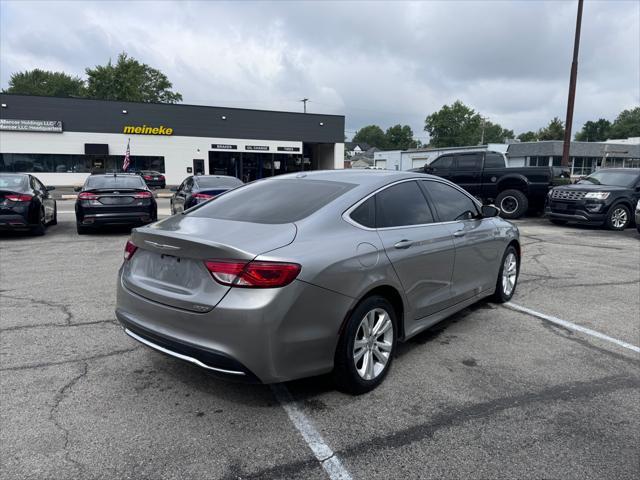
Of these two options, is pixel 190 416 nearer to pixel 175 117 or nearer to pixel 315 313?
pixel 315 313

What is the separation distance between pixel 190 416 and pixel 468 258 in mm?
2993

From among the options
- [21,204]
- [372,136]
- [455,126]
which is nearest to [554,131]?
[455,126]

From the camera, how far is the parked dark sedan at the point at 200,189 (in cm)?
1098

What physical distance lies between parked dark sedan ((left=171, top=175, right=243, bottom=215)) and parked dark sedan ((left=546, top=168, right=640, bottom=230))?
9.25 m

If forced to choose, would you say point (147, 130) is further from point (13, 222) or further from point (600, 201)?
point (600, 201)

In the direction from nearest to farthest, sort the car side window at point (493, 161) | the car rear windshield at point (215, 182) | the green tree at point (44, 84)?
the car rear windshield at point (215, 182) → the car side window at point (493, 161) → the green tree at point (44, 84)

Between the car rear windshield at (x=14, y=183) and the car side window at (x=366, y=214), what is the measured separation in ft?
30.1

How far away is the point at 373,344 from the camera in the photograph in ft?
11.4

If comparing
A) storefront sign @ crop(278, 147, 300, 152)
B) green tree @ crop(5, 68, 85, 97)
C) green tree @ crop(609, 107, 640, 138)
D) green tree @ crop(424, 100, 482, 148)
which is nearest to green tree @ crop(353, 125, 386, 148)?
green tree @ crop(424, 100, 482, 148)

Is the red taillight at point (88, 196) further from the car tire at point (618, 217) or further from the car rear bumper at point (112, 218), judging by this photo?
the car tire at point (618, 217)

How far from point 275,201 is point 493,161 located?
13.5 m

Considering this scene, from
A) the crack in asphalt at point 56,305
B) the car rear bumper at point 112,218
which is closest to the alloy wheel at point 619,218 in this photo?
the car rear bumper at point 112,218

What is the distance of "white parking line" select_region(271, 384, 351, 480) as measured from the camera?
8.40 ft

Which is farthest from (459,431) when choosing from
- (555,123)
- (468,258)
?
(555,123)
